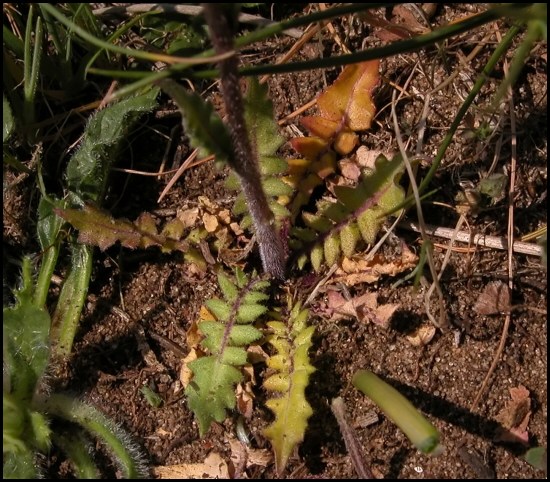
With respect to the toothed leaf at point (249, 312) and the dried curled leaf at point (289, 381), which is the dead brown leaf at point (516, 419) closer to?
the dried curled leaf at point (289, 381)

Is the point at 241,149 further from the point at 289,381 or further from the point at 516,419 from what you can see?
the point at 516,419

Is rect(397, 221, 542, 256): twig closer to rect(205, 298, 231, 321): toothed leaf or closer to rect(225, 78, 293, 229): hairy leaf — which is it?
rect(225, 78, 293, 229): hairy leaf

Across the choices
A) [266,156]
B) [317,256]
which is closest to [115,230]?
[266,156]

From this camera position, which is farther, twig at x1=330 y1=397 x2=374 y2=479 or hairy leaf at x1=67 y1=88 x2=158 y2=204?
hairy leaf at x1=67 y1=88 x2=158 y2=204

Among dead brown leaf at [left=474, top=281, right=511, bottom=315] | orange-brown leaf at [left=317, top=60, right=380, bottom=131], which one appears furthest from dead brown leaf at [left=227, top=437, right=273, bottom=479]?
orange-brown leaf at [left=317, top=60, right=380, bottom=131]

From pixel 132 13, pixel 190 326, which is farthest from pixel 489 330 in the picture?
pixel 132 13

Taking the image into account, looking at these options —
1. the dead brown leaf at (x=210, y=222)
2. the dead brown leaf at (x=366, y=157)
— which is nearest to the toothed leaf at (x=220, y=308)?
the dead brown leaf at (x=210, y=222)

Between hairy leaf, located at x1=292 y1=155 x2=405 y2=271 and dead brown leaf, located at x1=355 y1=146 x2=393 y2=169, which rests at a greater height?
dead brown leaf, located at x1=355 y1=146 x2=393 y2=169
